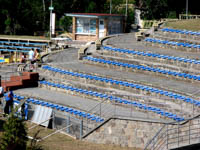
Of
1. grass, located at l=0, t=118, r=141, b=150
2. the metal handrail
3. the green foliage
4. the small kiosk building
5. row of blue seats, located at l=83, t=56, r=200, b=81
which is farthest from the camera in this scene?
the small kiosk building

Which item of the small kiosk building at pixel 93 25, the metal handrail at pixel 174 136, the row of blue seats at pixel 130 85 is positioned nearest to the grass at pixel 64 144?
the metal handrail at pixel 174 136

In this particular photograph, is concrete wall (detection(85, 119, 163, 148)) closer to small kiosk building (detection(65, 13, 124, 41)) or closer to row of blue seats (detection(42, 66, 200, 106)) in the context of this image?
row of blue seats (detection(42, 66, 200, 106))

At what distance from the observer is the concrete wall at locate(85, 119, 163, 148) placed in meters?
16.8

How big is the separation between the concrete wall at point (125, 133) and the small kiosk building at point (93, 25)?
22.0 metres

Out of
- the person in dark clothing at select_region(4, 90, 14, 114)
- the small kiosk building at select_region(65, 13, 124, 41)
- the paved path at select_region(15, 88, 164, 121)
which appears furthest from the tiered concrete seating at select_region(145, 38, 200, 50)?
the person in dark clothing at select_region(4, 90, 14, 114)

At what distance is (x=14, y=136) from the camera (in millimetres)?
12516

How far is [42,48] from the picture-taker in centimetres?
3722

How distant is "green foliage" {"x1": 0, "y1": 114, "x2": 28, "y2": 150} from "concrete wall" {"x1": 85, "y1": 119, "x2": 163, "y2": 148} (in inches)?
205

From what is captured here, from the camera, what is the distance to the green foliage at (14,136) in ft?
40.3


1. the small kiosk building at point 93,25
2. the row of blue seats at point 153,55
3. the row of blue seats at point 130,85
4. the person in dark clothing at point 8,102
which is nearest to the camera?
the row of blue seats at point 130,85

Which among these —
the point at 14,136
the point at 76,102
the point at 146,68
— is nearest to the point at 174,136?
the point at 76,102

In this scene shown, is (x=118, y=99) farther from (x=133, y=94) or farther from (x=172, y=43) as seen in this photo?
(x=172, y=43)

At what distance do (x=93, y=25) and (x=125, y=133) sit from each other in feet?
76.9

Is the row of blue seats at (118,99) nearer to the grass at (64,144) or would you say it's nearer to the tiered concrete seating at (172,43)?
the grass at (64,144)
